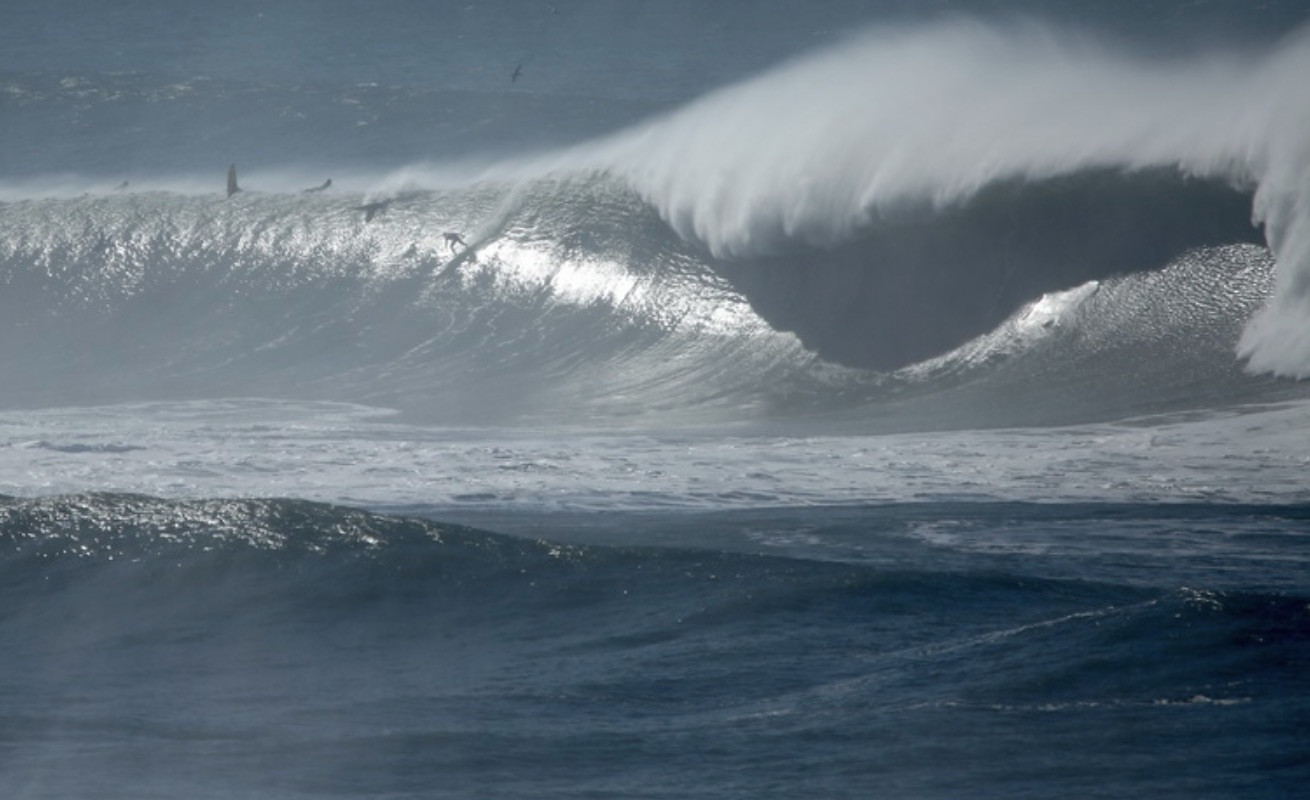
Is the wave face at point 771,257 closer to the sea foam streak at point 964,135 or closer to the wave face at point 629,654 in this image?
the sea foam streak at point 964,135

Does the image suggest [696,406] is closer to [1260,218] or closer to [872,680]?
[1260,218]

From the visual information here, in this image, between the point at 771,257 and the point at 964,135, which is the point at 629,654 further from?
the point at 964,135

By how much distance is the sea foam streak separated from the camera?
12016mm

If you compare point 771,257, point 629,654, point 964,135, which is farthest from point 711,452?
point 964,135

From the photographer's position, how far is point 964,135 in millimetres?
14344

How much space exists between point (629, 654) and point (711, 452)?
4.43m

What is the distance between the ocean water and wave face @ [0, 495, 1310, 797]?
0.02 metres

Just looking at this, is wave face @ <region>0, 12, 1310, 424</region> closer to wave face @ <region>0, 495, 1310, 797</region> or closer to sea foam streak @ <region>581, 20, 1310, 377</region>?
sea foam streak @ <region>581, 20, 1310, 377</region>

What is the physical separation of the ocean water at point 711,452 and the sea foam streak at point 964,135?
0.16 ft

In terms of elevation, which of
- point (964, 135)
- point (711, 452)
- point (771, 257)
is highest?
point (964, 135)

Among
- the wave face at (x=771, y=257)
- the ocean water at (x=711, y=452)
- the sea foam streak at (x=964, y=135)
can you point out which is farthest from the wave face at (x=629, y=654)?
the sea foam streak at (x=964, y=135)

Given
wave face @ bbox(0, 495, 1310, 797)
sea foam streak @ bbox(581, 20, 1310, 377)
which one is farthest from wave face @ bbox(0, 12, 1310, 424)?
wave face @ bbox(0, 495, 1310, 797)

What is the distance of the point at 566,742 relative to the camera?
475cm

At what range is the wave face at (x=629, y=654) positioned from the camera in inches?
177
